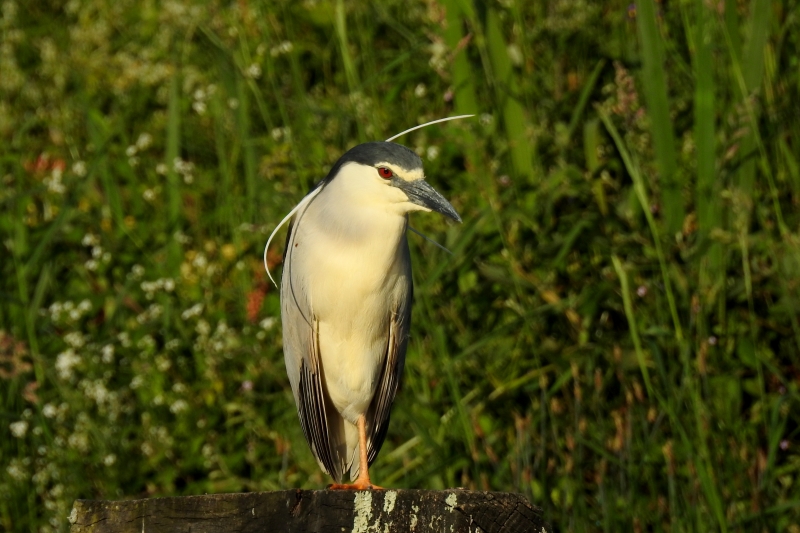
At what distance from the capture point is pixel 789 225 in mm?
3869

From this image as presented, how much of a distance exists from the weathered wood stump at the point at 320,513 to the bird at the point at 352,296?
2.54ft

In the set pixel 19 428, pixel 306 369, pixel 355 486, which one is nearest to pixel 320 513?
pixel 355 486

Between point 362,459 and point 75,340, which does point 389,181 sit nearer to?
point 362,459

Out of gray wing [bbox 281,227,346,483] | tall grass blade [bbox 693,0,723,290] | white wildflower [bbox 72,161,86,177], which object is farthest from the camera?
white wildflower [bbox 72,161,86,177]

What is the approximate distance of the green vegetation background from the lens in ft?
11.6

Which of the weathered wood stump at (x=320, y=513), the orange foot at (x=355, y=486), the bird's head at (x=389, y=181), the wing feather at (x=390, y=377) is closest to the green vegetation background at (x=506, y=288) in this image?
the wing feather at (x=390, y=377)

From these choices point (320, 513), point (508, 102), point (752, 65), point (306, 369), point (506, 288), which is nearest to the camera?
point (320, 513)

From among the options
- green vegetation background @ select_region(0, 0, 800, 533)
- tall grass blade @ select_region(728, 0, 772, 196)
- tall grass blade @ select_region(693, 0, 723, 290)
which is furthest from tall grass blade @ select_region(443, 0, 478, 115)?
tall grass blade @ select_region(728, 0, 772, 196)

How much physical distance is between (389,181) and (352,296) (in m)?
0.37

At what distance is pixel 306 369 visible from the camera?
3395mm

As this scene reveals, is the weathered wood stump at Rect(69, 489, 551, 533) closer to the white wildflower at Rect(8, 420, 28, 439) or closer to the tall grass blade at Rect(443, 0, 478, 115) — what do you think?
the white wildflower at Rect(8, 420, 28, 439)

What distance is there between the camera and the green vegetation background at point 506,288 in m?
3.53

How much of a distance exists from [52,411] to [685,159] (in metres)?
2.70

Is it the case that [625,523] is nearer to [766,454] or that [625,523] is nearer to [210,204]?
Result: [766,454]
